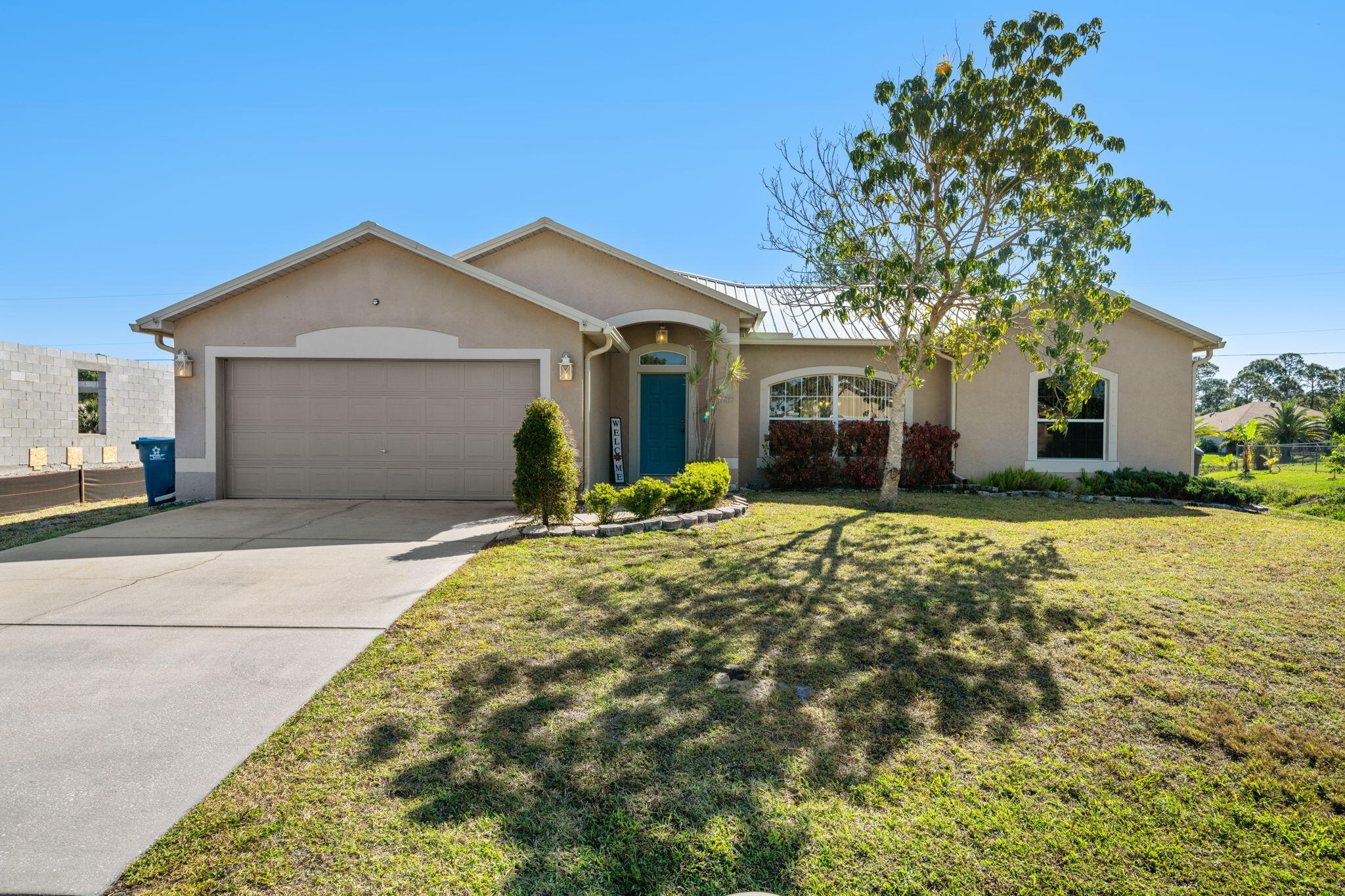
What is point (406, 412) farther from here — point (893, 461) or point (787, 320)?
point (787, 320)

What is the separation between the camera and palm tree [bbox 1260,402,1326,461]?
28.0m

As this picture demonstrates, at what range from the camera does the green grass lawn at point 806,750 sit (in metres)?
2.32

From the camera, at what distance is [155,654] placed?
413cm

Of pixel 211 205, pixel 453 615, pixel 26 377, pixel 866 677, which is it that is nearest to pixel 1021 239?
pixel 866 677

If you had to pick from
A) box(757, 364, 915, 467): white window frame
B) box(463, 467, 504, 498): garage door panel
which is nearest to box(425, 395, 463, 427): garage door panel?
box(463, 467, 504, 498): garage door panel

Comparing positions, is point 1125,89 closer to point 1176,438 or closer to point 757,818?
point 1176,438

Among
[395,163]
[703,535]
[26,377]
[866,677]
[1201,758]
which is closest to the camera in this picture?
[1201,758]

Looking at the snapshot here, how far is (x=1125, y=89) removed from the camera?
392 inches

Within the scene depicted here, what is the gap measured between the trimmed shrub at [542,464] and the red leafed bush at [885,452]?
7.23 meters

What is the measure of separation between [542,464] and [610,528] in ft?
3.58

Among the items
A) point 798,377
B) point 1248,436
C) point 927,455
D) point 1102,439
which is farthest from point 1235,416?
point 798,377

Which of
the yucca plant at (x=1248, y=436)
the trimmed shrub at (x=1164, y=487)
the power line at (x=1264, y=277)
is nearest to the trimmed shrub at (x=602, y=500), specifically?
the trimmed shrub at (x=1164, y=487)

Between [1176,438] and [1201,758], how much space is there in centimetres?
1330

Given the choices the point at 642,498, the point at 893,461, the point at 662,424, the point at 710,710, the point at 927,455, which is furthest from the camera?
the point at 662,424
